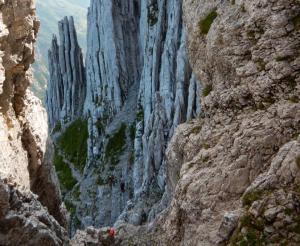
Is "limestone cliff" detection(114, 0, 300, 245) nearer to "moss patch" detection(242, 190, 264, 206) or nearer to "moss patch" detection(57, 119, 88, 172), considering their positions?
"moss patch" detection(242, 190, 264, 206)

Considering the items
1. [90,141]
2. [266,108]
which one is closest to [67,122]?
[90,141]

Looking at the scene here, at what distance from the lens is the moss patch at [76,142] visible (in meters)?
105

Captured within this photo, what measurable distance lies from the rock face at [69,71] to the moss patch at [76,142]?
311 inches

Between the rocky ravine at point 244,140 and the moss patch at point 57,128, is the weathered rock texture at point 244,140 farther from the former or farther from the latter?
the moss patch at point 57,128

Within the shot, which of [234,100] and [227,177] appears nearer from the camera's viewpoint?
[227,177]

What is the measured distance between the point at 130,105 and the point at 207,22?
71334 mm

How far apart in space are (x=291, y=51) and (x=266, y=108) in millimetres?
3389

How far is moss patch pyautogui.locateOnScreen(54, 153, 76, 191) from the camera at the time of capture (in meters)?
92.7

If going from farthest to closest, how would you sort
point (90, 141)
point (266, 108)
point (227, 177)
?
point (90, 141)
point (266, 108)
point (227, 177)

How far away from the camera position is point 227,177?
1852 centimetres

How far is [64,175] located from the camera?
329 feet

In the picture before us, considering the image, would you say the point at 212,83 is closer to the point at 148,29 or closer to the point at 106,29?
the point at 148,29

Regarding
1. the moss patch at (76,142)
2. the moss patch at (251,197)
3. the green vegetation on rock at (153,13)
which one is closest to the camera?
the moss patch at (251,197)

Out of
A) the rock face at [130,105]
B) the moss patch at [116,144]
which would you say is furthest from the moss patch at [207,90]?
the moss patch at [116,144]
